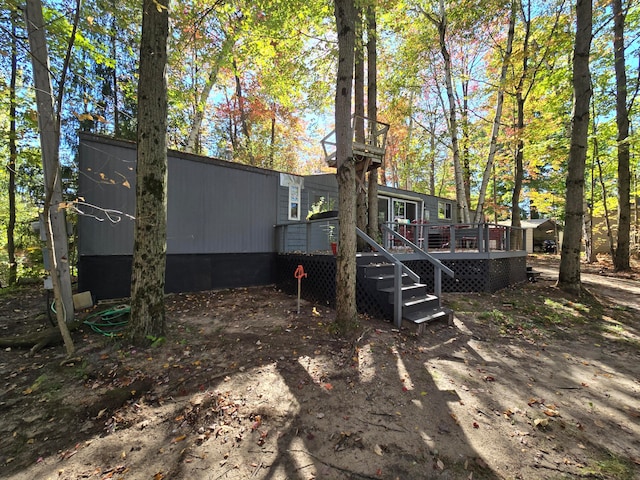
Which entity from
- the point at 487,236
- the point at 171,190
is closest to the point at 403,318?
the point at 487,236

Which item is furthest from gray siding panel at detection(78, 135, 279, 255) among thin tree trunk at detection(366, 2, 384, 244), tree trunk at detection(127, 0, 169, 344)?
thin tree trunk at detection(366, 2, 384, 244)

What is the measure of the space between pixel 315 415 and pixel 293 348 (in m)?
1.37

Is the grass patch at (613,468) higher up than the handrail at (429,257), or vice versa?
the handrail at (429,257)

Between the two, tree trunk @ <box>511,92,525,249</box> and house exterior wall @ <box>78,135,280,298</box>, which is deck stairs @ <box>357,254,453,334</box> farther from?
tree trunk @ <box>511,92,525,249</box>

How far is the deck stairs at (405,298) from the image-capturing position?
4.63 metres

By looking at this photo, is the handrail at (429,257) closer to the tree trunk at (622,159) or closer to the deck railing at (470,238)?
the deck railing at (470,238)

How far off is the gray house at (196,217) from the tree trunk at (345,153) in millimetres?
3359

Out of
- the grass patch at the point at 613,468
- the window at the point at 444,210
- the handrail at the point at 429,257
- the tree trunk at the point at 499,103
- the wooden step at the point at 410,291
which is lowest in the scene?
the grass patch at the point at 613,468

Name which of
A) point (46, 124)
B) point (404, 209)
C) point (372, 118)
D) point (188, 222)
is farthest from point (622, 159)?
point (46, 124)

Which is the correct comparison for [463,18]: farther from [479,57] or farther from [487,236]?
[487,236]

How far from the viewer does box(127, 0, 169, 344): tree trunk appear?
3.72m

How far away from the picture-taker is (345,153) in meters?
3.99

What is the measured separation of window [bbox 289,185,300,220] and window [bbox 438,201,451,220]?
10532mm

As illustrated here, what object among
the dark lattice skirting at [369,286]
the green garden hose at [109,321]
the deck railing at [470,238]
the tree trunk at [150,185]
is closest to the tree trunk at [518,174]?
the deck railing at [470,238]
